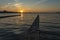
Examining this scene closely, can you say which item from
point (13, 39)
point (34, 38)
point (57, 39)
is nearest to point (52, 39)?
point (57, 39)

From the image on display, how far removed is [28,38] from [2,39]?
35.8 feet

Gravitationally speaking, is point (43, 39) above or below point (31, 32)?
below

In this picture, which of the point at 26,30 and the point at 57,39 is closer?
the point at 26,30

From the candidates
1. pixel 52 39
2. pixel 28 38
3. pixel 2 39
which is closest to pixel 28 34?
pixel 28 38

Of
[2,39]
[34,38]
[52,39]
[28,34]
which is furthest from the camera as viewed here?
[52,39]

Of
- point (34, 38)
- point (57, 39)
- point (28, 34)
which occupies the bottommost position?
point (57, 39)

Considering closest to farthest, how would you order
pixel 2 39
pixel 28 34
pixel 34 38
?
pixel 28 34
pixel 34 38
pixel 2 39

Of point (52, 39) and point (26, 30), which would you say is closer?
point (26, 30)

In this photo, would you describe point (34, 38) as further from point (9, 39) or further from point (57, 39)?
point (57, 39)

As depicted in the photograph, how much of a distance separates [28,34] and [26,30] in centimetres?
15

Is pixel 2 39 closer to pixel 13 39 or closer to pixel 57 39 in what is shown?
pixel 13 39

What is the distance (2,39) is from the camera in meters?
14.2

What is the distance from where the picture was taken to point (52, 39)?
1519cm

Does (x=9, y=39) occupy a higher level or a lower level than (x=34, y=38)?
lower
